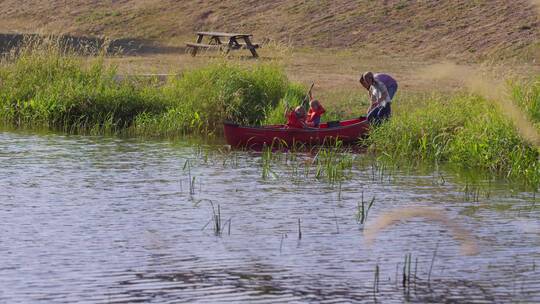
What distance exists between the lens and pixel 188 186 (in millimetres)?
15859

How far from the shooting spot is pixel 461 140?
17328mm

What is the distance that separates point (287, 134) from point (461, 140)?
3.16 m

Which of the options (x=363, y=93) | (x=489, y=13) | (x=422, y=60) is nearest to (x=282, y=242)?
(x=363, y=93)

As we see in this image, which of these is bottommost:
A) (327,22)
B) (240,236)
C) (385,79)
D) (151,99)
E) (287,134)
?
(240,236)

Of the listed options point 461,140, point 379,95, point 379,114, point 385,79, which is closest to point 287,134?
point 379,114

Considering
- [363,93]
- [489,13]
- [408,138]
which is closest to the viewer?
[408,138]

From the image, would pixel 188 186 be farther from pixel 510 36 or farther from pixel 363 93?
pixel 510 36

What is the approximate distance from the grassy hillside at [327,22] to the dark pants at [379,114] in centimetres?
1162

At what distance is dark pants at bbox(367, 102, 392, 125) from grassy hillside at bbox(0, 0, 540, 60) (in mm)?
11623

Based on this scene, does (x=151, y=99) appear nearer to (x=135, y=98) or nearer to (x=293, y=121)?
(x=135, y=98)

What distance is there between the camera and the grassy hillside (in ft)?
109

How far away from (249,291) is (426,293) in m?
1.45

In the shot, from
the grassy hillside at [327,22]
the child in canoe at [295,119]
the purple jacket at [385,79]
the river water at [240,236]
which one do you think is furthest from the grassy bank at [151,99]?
the grassy hillside at [327,22]

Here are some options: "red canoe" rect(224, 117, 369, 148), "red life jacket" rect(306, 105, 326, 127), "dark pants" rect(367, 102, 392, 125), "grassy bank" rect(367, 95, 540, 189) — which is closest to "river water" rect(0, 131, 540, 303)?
"grassy bank" rect(367, 95, 540, 189)
